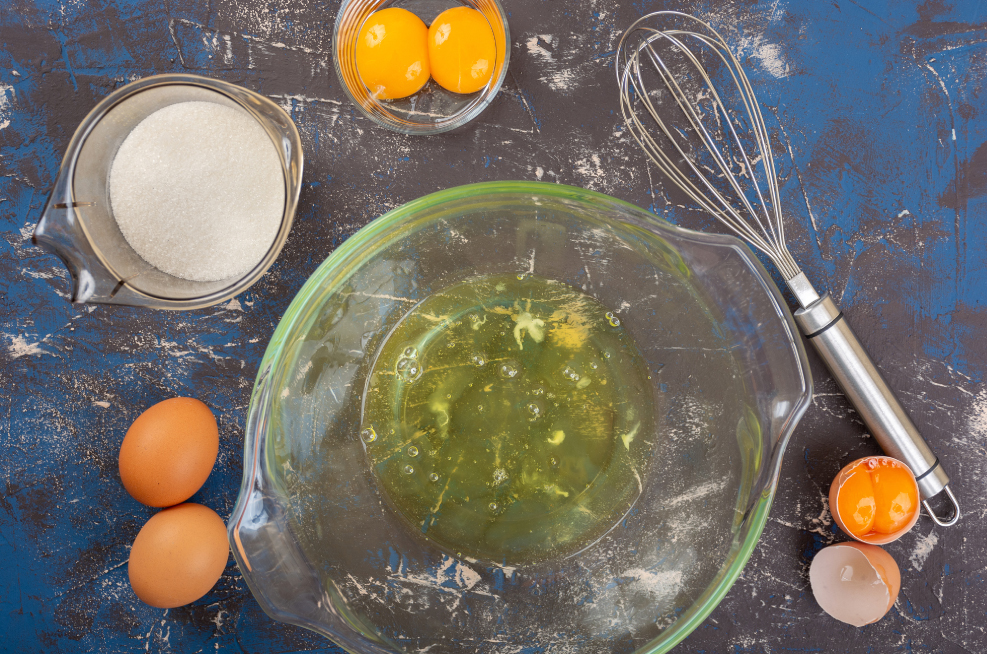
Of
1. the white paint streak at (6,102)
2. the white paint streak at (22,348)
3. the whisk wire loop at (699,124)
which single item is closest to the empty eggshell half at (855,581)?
the whisk wire loop at (699,124)

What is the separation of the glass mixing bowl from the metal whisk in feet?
0.43

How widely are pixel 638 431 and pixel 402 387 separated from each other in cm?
37

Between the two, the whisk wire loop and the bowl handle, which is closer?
the bowl handle

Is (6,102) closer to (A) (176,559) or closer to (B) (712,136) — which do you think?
(A) (176,559)

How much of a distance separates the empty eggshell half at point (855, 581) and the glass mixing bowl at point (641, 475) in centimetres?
18

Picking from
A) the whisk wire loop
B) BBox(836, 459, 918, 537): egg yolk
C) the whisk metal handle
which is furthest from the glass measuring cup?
BBox(836, 459, 918, 537): egg yolk

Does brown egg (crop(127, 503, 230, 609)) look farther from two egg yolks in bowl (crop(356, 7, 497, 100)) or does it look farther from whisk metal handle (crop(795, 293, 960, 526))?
whisk metal handle (crop(795, 293, 960, 526))

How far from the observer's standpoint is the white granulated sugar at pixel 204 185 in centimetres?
74

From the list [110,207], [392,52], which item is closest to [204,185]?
[110,207]

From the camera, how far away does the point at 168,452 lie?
28.1 inches

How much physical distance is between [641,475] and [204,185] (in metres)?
0.77

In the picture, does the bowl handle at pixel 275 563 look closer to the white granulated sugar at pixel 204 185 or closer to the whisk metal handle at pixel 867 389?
the white granulated sugar at pixel 204 185

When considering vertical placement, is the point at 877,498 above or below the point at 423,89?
below

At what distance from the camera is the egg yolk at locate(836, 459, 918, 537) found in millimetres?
713
